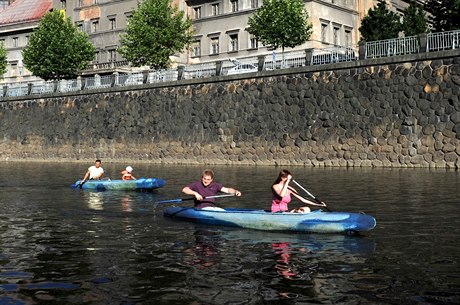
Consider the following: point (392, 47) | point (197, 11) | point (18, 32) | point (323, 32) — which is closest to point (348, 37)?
point (323, 32)

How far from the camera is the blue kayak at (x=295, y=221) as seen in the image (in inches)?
456

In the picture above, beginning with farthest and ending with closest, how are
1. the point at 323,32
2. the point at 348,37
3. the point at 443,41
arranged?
the point at 348,37, the point at 323,32, the point at 443,41

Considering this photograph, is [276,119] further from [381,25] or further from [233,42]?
[233,42]

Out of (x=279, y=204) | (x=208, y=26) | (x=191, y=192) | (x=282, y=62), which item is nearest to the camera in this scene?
(x=279, y=204)

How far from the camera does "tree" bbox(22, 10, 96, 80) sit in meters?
52.8

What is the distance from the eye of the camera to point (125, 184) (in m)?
21.8

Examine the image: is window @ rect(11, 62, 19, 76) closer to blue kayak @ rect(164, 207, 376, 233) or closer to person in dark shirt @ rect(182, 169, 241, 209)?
person in dark shirt @ rect(182, 169, 241, 209)

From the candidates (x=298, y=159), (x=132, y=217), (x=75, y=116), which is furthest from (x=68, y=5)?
(x=132, y=217)

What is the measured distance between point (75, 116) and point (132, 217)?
32977mm

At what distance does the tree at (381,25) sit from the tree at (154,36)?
15.1 m

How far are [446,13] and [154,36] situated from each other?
21.2 meters

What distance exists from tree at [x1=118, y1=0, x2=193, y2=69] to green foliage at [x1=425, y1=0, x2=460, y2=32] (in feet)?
62.7

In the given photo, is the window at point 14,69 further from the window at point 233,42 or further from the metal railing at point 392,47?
the metal railing at point 392,47

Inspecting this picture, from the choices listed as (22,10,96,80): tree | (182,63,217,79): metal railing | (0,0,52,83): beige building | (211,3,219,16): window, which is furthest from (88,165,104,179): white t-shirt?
(0,0,52,83): beige building
